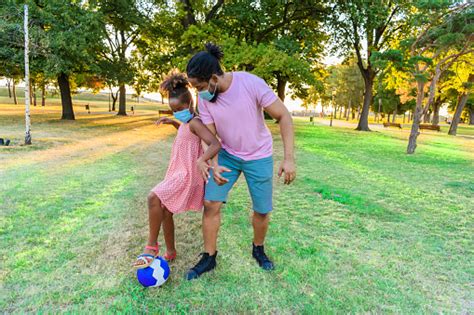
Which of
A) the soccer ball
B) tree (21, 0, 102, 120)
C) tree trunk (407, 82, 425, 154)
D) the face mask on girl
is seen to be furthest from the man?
tree (21, 0, 102, 120)

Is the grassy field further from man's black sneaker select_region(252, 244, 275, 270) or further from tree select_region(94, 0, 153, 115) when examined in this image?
tree select_region(94, 0, 153, 115)

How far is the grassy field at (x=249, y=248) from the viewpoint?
8.58 ft

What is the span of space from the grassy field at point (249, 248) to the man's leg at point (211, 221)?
27 cm

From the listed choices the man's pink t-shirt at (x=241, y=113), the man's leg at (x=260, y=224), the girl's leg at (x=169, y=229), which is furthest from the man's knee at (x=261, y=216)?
the girl's leg at (x=169, y=229)

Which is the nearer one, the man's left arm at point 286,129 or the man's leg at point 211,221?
the man's left arm at point 286,129

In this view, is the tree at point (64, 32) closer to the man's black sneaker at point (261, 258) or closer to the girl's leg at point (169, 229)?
the girl's leg at point (169, 229)

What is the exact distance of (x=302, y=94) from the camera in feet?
113

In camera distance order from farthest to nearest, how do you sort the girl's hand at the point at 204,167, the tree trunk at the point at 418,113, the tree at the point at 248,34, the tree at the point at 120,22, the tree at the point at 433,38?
the tree at the point at 120,22, the tree at the point at 248,34, the tree trunk at the point at 418,113, the tree at the point at 433,38, the girl's hand at the point at 204,167

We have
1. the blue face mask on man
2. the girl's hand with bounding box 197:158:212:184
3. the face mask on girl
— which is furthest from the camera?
the face mask on girl

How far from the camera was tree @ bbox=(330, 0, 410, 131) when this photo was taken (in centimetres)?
1662

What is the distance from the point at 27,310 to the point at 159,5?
21.1m

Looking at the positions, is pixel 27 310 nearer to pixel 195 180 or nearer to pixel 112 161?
pixel 195 180

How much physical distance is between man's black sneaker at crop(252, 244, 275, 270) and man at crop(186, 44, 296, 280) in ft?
1.49

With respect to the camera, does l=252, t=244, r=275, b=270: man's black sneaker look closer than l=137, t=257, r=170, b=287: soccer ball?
No
